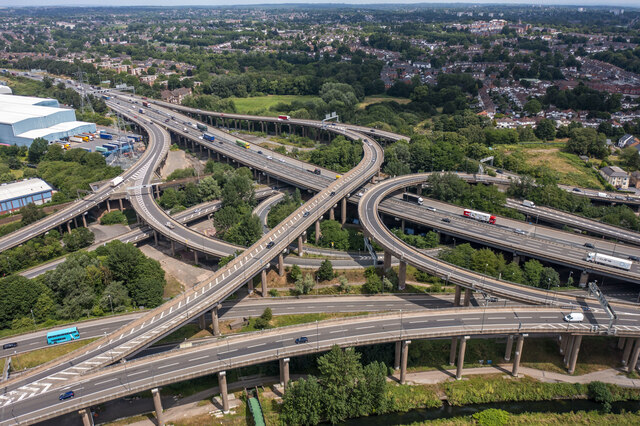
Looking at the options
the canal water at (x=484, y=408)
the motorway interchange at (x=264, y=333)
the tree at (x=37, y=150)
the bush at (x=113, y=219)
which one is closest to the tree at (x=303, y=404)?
the motorway interchange at (x=264, y=333)

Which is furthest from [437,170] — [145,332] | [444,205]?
[145,332]

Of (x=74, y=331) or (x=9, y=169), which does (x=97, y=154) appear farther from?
(x=74, y=331)

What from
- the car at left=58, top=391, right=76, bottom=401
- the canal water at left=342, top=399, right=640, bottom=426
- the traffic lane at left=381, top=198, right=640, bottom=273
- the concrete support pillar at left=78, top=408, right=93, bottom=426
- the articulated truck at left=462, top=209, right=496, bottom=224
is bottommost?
the canal water at left=342, top=399, right=640, bottom=426

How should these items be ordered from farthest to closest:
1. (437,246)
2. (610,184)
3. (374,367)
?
(610,184)
(437,246)
(374,367)

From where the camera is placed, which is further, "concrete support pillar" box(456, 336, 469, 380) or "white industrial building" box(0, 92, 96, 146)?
"white industrial building" box(0, 92, 96, 146)

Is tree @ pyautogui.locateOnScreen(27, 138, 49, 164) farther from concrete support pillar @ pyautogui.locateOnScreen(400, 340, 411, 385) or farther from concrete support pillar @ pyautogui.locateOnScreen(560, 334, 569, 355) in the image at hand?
concrete support pillar @ pyautogui.locateOnScreen(560, 334, 569, 355)

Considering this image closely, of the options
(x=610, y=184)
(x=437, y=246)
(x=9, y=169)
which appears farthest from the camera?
(x=9, y=169)

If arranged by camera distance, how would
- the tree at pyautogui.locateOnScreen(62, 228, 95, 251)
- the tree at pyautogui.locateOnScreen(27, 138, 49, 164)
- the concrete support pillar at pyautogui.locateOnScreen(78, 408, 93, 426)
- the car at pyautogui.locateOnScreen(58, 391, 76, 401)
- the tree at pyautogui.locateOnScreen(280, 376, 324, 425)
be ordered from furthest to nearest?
the tree at pyautogui.locateOnScreen(27, 138, 49, 164), the tree at pyautogui.locateOnScreen(62, 228, 95, 251), the tree at pyautogui.locateOnScreen(280, 376, 324, 425), the concrete support pillar at pyautogui.locateOnScreen(78, 408, 93, 426), the car at pyautogui.locateOnScreen(58, 391, 76, 401)

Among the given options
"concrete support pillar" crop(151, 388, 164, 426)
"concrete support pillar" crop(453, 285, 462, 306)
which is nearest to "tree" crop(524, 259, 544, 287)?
"concrete support pillar" crop(453, 285, 462, 306)
